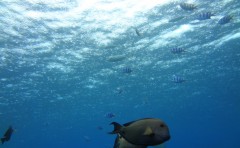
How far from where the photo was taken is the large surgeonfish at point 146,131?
2764 millimetres

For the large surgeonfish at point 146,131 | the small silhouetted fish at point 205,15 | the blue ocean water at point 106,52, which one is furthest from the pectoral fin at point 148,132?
the small silhouetted fish at point 205,15

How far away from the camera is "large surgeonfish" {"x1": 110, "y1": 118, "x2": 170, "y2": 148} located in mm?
2764

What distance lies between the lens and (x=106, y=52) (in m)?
22.5

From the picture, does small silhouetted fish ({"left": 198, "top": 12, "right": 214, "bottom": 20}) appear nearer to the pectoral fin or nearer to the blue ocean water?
the blue ocean water

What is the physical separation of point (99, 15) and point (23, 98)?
22.4m

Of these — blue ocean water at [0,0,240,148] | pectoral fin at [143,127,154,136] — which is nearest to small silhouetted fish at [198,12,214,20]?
blue ocean water at [0,0,240,148]

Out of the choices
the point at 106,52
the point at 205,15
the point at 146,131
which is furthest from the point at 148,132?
the point at 106,52

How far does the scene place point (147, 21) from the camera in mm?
18047

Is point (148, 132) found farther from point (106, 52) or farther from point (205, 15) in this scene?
point (106, 52)

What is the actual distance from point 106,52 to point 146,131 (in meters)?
19.9

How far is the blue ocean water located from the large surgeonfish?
235 inches

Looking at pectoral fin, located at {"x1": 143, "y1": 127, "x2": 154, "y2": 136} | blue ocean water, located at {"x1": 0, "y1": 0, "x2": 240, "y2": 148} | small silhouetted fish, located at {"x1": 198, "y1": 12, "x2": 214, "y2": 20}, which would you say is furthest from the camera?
blue ocean water, located at {"x1": 0, "y1": 0, "x2": 240, "y2": 148}

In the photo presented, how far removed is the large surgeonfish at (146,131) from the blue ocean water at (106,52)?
19.6 ft

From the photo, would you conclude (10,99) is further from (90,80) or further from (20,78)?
(90,80)
